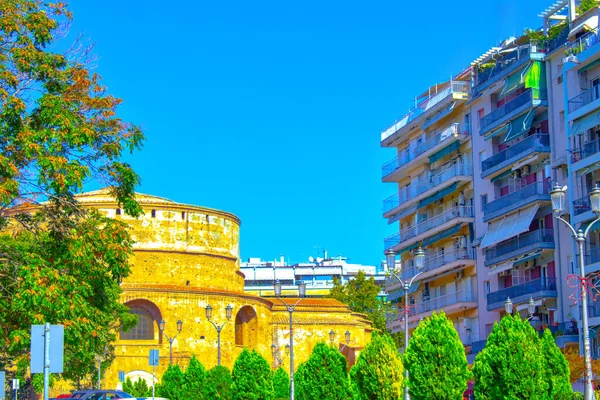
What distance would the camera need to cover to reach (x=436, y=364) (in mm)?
25688

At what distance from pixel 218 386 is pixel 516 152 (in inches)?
560

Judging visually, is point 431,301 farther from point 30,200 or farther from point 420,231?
point 30,200

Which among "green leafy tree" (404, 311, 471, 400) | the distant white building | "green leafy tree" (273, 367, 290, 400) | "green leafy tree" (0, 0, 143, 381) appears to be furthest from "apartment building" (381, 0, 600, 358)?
the distant white building

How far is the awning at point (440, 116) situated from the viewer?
1797 inches

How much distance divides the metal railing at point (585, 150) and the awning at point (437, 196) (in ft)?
30.7

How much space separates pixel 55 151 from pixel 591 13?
22780 millimetres

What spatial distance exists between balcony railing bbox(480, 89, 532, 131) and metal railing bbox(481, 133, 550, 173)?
128 centimetres

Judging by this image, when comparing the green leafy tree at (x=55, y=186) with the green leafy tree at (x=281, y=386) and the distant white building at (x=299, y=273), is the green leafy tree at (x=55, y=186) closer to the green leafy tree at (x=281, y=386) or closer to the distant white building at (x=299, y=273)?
the green leafy tree at (x=281, y=386)

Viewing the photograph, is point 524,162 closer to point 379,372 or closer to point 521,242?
point 521,242

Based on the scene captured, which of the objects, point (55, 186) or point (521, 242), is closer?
point (55, 186)

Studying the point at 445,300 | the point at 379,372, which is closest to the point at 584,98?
the point at 379,372

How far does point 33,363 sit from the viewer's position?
14.1 m

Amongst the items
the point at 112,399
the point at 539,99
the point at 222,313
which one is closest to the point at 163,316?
the point at 222,313

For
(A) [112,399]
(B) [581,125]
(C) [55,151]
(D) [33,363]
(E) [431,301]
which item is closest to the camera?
(D) [33,363]
